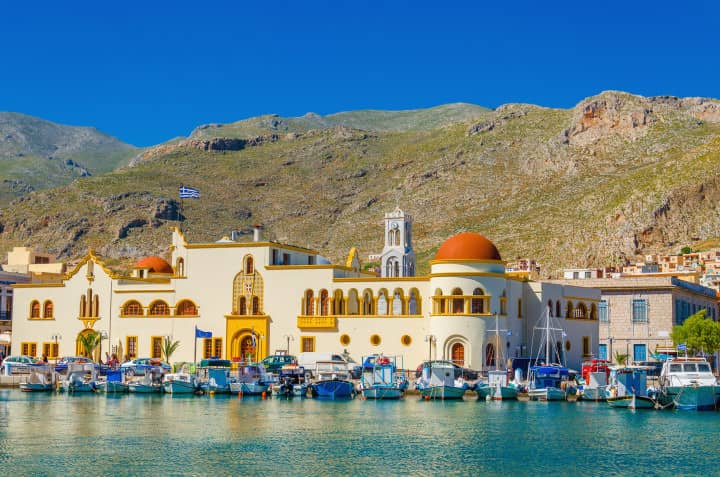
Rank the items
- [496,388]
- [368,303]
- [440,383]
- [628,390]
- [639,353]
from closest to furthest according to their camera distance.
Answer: [628,390]
[496,388]
[440,383]
[368,303]
[639,353]

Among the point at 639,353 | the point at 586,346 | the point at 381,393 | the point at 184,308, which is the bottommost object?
the point at 381,393

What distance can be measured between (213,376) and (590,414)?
2579 cm

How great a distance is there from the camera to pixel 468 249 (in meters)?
76.1

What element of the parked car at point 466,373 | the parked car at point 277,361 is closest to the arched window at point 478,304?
the parked car at point 466,373

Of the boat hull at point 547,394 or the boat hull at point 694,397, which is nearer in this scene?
the boat hull at point 694,397

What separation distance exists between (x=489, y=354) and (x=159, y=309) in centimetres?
2514

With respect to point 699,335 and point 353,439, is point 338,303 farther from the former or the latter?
point 353,439

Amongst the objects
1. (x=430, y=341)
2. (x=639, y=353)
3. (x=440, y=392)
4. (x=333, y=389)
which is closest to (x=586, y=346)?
(x=639, y=353)

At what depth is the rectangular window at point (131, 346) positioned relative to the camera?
85.1 meters

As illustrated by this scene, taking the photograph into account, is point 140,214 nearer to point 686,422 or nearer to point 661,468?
point 686,422

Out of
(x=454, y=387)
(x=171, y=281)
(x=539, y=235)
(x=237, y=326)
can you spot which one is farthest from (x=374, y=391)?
(x=539, y=235)

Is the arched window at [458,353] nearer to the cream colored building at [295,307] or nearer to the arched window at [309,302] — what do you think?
the cream colored building at [295,307]

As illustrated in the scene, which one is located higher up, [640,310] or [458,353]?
[640,310]

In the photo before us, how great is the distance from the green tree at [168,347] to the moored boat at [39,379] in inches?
313
